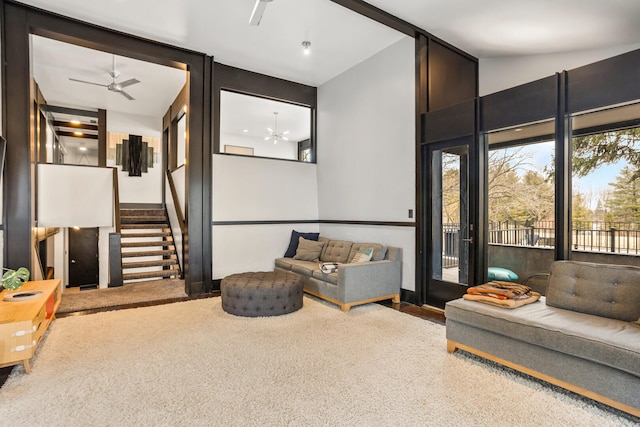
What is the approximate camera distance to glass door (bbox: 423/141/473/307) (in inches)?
168

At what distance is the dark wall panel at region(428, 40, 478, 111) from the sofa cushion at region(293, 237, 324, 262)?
2.76 m

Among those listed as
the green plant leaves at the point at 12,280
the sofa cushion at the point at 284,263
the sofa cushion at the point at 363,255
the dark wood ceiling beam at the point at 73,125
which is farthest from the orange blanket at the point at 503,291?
the dark wood ceiling beam at the point at 73,125

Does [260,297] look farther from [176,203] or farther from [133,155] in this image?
[133,155]

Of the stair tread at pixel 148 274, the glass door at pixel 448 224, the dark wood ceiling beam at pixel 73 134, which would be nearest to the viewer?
the glass door at pixel 448 224

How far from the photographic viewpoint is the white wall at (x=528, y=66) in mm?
4043

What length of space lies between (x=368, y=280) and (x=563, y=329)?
7.70 feet

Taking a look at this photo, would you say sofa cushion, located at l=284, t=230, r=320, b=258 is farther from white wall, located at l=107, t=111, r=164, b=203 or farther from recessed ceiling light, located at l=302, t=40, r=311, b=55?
white wall, located at l=107, t=111, r=164, b=203

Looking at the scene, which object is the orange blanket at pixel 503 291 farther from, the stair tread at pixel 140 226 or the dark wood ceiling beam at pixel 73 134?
the dark wood ceiling beam at pixel 73 134

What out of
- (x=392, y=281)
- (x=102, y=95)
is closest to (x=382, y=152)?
(x=392, y=281)

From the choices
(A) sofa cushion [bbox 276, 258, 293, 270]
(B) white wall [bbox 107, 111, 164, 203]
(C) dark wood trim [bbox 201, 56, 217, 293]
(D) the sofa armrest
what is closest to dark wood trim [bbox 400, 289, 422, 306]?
(D) the sofa armrest

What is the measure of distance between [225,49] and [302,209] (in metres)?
2.97

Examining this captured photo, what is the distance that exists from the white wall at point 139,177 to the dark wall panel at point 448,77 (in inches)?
284

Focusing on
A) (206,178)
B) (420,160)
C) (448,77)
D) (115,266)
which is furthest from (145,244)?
(448,77)

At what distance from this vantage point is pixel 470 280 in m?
4.12
